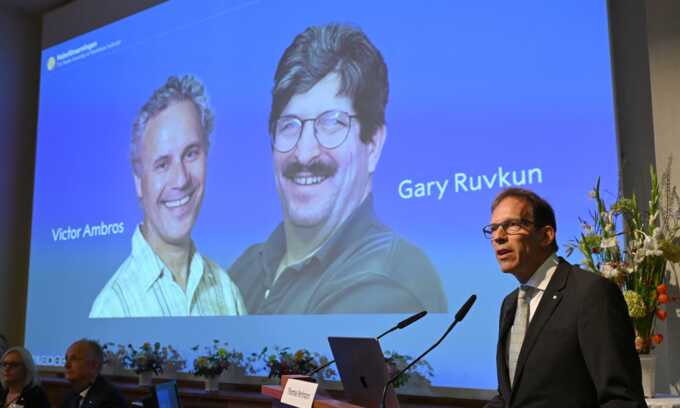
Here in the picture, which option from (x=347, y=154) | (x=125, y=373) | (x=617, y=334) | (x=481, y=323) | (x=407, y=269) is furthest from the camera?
(x=125, y=373)

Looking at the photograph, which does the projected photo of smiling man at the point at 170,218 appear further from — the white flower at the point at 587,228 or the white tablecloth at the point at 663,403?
the white tablecloth at the point at 663,403

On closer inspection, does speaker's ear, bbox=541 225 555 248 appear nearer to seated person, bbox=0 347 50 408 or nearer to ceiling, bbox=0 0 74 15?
seated person, bbox=0 347 50 408

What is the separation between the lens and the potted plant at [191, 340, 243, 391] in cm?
505

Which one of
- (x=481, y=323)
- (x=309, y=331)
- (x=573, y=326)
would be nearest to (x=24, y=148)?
(x=309, y=331)

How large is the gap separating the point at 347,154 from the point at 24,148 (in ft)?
12.5

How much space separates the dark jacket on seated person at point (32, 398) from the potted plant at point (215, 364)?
41.2 inches

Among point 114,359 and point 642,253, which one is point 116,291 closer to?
point 114,359

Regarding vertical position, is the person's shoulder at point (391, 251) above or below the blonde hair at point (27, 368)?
above

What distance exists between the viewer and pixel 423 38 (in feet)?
14.5

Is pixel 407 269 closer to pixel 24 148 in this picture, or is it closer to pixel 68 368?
pixel 68 368

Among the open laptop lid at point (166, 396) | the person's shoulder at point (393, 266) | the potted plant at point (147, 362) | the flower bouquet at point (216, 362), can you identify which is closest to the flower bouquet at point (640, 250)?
the person's shoulder at point (393, 266)

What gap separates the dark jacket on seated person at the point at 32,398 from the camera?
13.8 ft

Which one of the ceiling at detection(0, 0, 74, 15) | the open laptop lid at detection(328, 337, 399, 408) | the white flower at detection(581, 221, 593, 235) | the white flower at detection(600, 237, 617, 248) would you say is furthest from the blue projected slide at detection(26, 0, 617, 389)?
the open laptop lid at detection(328, 337, 399, 408)

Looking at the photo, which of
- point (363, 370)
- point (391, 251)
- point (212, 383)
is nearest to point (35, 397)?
point (212, 383)
